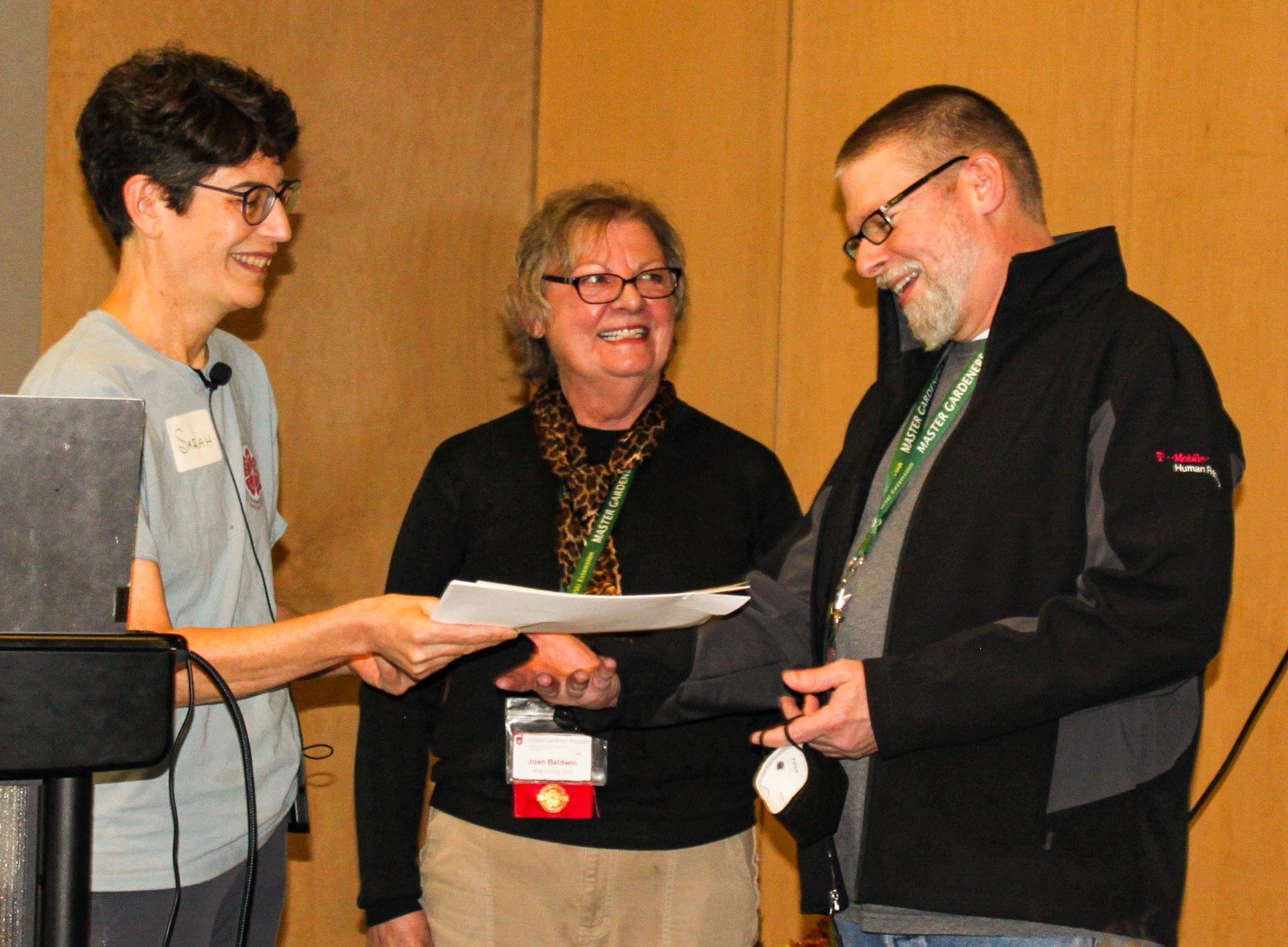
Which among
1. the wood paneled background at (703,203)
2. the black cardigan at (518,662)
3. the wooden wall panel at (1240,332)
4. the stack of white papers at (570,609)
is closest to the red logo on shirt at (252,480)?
the black cardigan at (518,662)

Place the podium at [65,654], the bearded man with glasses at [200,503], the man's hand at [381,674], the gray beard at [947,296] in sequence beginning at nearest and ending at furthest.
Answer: the podium at [65,654] < the bearded man with glasses at [200,503] < the gray beard at [947,296] < the man's hand at [381,674]

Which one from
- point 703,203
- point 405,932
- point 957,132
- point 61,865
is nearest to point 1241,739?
point 957,132

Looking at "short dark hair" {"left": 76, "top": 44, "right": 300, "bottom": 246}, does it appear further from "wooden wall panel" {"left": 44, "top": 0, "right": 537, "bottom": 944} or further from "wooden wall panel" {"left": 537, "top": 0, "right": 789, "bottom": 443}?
"wooden wall panel" {"left": 537, "top": 0, "right": 789, "bottom": 443}

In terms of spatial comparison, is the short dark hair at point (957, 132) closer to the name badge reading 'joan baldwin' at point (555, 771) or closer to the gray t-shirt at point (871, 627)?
→ the gray t-shirt at point (871, 627)

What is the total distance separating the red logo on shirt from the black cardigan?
0.31m

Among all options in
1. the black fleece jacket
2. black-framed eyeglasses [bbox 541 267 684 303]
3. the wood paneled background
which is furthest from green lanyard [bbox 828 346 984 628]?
the wood paneled background

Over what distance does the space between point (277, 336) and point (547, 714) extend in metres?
1.46

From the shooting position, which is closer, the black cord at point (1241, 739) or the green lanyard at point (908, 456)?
the green lanyard at point (908, 456)

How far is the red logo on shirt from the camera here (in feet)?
7.34

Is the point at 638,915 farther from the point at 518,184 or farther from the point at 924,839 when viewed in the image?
the point at 518,184

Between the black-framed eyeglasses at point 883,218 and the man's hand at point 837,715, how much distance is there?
29.9 inches

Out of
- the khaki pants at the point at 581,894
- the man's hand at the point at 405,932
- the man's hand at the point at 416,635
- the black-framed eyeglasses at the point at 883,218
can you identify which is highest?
the black-framed eyeglasses at the point at 883,218

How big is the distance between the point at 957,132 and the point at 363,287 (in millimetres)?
1865

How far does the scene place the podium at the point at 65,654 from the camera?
1.05 metres
